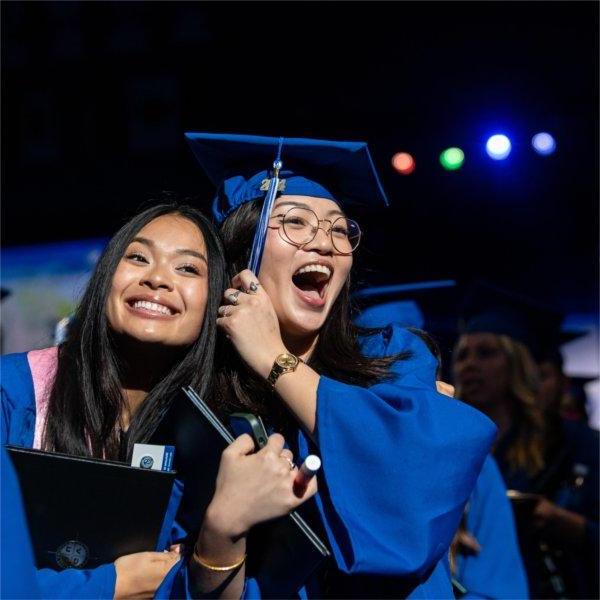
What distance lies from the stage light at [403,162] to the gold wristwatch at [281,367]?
3.35 meters

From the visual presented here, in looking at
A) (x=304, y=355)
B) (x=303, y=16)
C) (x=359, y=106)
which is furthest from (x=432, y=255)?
(x=304, y=355)

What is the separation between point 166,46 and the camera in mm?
6137

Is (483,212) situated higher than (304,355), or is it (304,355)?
(483,212)

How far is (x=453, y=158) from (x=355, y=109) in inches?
25.9

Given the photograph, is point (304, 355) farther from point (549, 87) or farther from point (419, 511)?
point (549, 87)

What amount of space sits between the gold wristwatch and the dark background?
2623 mm

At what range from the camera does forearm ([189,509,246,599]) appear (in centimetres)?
189

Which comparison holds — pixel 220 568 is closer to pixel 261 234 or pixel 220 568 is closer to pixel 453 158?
pixel 261 234

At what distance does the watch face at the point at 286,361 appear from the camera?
2.19m

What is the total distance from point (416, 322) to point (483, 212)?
183 cm

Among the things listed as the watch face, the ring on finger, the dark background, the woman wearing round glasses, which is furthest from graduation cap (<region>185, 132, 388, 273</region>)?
the dark background

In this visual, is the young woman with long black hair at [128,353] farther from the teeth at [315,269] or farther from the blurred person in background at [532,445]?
the blurred person in background at [532,445]

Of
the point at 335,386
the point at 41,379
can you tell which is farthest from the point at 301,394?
the point at 41,379

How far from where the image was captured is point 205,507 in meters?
2.12
